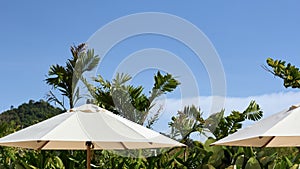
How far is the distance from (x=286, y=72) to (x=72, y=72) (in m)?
3.95

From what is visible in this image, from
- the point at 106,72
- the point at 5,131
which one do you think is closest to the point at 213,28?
the point at 106,72

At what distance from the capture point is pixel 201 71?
810 centimetres

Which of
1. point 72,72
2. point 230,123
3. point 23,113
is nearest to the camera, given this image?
point 230,123

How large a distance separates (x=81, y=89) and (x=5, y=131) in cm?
261

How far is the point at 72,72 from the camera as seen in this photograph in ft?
33.3

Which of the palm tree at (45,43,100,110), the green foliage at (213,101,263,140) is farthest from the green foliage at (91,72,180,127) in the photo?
the green foliage at (213,101,263,140)

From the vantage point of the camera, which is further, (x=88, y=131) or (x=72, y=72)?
(x=72, y=72)

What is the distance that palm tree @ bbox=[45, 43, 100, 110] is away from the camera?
32.6 ft

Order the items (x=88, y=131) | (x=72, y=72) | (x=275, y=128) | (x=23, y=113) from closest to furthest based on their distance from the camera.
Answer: (x=275, y=128) → (x=88, y=131) → (x=72, y=72) → (x=23, y=113)

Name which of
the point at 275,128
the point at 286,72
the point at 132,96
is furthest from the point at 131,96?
the point at 275,128

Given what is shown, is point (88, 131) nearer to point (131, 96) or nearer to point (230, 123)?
point (131, 96)

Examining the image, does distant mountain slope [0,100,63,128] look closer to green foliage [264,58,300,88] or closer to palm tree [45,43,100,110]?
palm tree [45,43,100,110]

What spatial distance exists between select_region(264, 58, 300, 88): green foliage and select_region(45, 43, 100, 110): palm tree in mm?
3360

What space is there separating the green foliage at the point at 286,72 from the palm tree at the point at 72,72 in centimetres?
336
